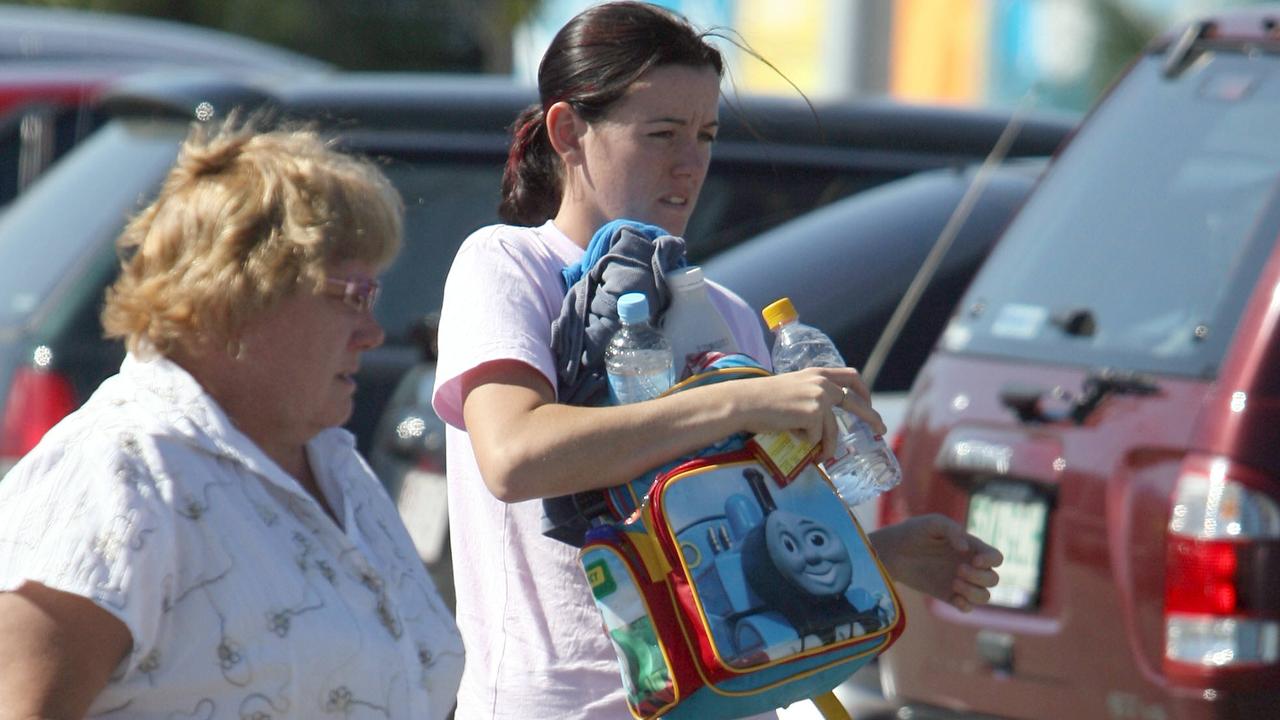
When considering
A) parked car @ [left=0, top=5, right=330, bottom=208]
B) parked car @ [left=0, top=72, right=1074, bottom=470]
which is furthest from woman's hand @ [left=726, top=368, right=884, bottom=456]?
parked car @ [left=0, top=5, right=330, bottom=208]

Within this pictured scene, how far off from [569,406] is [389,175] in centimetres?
354

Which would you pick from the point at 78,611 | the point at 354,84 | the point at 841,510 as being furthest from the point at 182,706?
the point at 354,84

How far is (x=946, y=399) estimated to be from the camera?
3.94m

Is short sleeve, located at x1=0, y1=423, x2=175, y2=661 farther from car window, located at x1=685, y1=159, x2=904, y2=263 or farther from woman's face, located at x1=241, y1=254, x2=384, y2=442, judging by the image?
car window, located at x1=685, y1=159, x2=904, y2=263

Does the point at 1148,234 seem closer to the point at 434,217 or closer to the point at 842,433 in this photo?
the point at 842,433

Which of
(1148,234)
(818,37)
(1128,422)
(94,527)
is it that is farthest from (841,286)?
(818,37)

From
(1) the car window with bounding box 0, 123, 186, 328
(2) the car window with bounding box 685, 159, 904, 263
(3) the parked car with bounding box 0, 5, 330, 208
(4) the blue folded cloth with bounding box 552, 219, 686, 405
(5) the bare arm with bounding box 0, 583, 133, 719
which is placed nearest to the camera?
(5) the bare arm with bounding box 0, 583, 133, 719

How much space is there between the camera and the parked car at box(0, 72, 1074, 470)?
521 cm

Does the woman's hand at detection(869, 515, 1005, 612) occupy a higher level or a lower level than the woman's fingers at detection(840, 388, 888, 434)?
lower

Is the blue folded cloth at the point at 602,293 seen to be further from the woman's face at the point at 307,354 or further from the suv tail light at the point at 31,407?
the suv tail light at the point at 31,407

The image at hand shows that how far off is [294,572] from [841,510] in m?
0.63

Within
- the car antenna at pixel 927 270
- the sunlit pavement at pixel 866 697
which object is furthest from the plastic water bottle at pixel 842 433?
the car antenna at pixel 927 270

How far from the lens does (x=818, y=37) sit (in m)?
14.9

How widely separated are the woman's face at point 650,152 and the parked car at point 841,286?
206 centimetres
